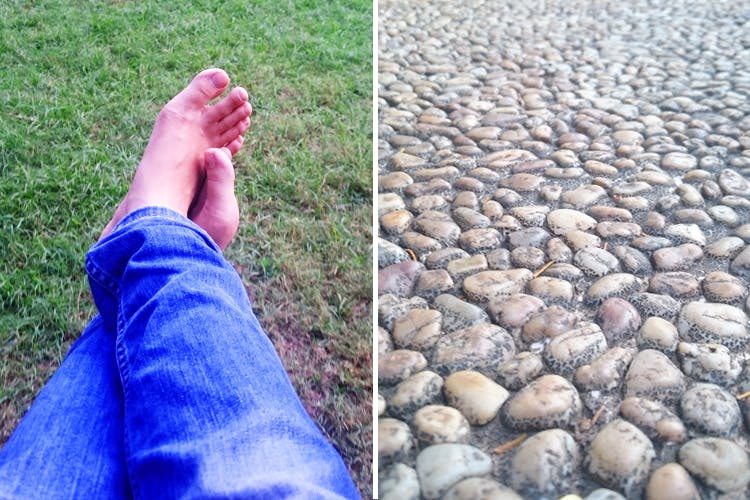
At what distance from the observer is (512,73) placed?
2.23 meters

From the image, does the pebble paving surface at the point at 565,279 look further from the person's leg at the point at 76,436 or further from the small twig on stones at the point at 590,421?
the person's leg at the point at 76,436

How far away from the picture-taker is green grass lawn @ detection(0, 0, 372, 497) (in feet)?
4.40

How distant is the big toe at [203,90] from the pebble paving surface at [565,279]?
0.39 metres

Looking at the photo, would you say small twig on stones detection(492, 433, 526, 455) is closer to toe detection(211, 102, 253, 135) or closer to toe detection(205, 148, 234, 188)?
toe detection(205, 148, 234, 188)

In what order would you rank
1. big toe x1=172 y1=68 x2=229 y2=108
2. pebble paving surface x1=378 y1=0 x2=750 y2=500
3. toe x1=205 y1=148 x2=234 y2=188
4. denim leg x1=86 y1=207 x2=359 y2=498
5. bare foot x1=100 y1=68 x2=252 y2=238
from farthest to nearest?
big toe x1=172 y1=68 x2=229 y2=108
toe x1=205 y1=148 x2=234 y2=188
bare foot x1=100 y1=68 x2=252 y2=238
pebble paving surface x1=378 y1=0 x2=750 y2=500
denim leg x1=86 y1=207 x2=359 y2=498

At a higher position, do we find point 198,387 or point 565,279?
point 198,387

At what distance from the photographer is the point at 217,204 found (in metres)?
1.49

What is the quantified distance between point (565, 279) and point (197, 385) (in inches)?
26.0

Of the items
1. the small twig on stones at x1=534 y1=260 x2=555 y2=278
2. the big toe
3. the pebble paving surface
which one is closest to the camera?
the pebble paving surface

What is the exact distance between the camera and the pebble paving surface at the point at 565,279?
3.06 ft

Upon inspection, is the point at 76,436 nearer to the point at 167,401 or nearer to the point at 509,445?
the point at 167,401

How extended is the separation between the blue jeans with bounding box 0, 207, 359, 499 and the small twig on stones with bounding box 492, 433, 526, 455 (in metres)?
0.19

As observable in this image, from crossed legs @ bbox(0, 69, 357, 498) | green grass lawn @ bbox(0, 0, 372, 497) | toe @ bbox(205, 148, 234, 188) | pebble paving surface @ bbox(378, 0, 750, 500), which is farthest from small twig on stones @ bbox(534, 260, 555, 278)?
toe @ bbox(205, 148, 234, 188)

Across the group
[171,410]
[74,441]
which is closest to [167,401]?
[171,410]
